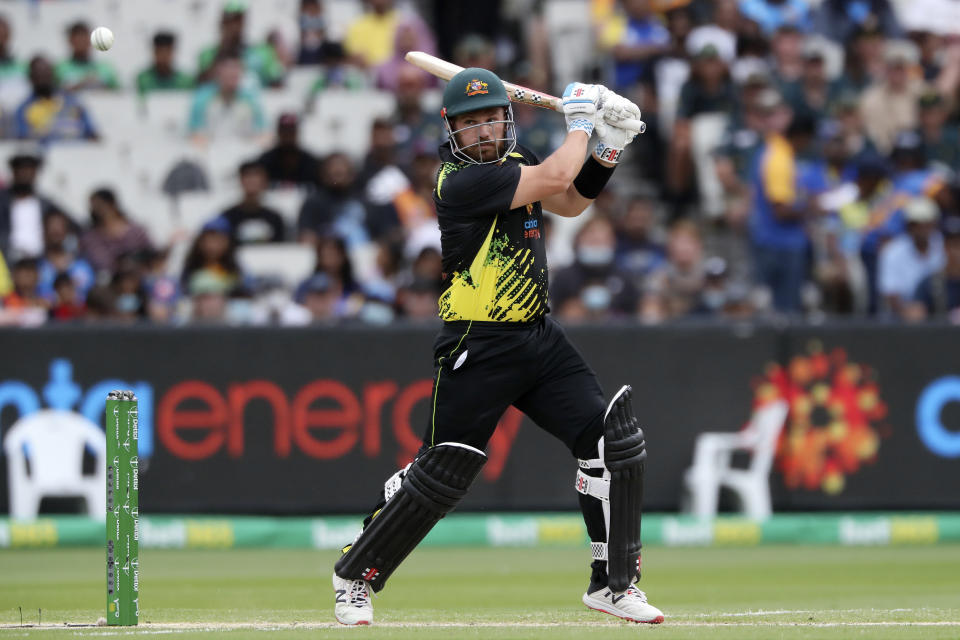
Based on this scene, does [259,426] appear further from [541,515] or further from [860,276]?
[860,276]

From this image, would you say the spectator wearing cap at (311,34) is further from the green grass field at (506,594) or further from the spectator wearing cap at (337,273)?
the green grass field at (506,594)

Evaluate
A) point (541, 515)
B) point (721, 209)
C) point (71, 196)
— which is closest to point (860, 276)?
Result: point (721, 209)

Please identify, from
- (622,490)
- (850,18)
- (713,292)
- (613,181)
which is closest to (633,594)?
(622,490)

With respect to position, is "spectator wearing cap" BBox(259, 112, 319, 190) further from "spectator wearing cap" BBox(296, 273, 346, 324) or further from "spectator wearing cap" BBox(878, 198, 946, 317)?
"spectator wearing cap" BBox(878, 198, 946, 317)

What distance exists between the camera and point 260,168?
12820mm

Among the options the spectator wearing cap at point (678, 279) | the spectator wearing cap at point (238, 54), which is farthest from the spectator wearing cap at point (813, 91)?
the spectator wearing cap at point (238, 54)

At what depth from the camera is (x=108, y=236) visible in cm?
1252

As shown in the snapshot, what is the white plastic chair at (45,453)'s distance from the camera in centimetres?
1081

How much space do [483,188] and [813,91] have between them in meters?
8.99

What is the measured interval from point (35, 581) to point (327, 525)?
2360 mm

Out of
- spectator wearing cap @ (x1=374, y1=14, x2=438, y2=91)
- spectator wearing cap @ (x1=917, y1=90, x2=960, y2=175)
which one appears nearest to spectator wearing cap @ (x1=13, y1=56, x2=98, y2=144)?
spectator wearing cap @ (x1=374, y1=14, x2=438, y2=91)

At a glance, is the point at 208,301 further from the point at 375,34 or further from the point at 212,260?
the point at 375,34

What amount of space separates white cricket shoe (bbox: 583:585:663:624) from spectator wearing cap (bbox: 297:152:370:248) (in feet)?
22.5

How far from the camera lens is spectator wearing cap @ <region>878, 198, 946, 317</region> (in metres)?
12.4
